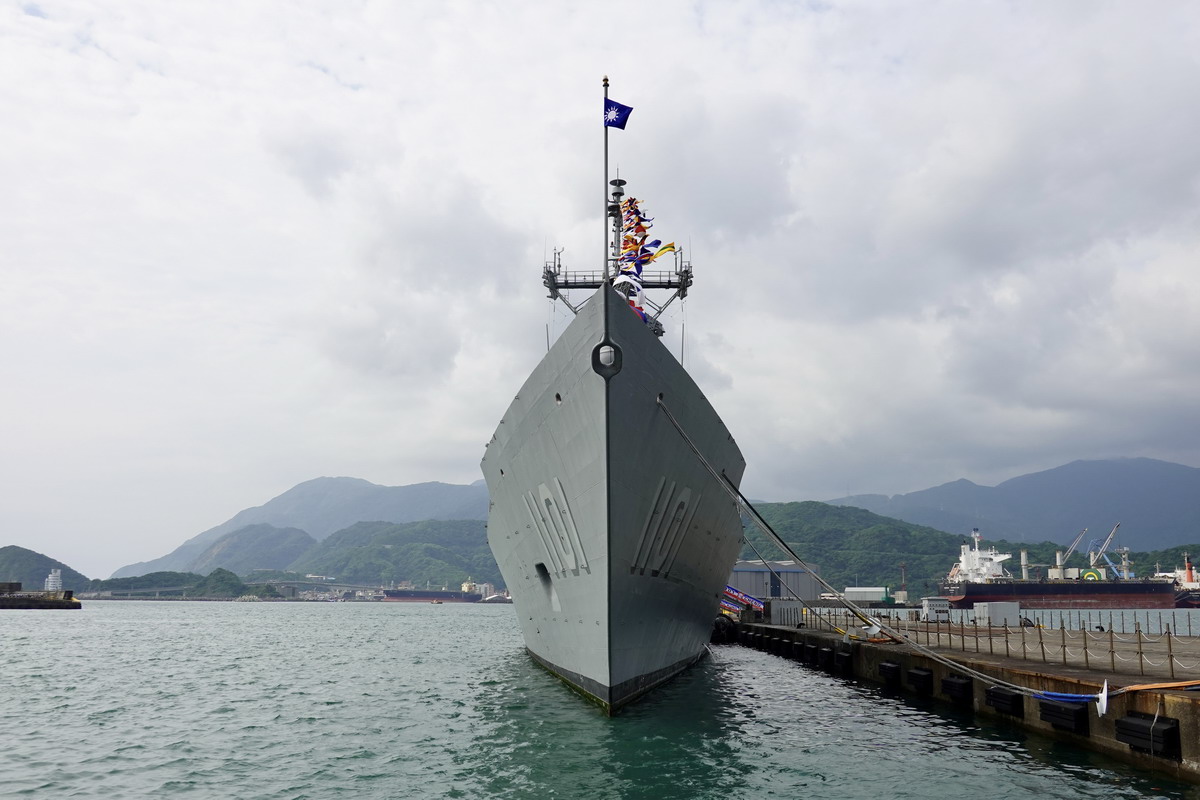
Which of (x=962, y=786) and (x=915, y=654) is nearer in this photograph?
(x=962, y=786)

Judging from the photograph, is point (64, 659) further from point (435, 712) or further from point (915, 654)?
point (915, 654)

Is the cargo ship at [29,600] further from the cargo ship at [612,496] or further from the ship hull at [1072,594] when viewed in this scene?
the ship hull at [1072,594]

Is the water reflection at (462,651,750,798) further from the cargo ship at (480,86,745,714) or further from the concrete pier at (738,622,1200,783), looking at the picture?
the concrete pier at (738,622,1200,783)

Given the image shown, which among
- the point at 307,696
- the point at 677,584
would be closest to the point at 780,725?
the point at 677,584

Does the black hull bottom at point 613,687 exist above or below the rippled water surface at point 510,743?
above

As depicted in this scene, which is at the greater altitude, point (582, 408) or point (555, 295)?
point (555, 295)

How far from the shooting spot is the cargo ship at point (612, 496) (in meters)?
14.2

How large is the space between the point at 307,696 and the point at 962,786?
17.7 meters

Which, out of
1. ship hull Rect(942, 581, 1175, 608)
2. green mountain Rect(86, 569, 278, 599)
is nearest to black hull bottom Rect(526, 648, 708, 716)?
ship hull Rect(942, 581, 1175, 608)

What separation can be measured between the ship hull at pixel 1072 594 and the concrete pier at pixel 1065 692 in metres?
81.7

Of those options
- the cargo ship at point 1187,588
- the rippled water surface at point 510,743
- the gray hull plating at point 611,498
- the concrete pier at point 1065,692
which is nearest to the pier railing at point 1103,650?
the concrete pier at point 1065,692

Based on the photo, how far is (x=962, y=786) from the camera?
1165 centimetres

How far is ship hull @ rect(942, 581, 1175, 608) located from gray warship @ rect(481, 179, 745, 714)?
300ft

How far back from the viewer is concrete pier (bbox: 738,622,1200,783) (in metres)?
11.3
